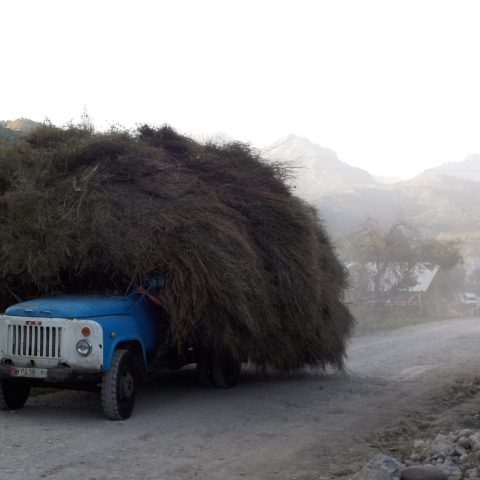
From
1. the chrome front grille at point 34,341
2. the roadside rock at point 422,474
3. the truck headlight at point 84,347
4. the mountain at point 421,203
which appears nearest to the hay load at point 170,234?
the chrome front grille at point 34,341

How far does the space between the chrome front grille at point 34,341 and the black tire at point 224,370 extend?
3404 mm

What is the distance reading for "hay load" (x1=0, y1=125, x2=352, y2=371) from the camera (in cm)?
998

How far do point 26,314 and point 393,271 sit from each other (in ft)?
113

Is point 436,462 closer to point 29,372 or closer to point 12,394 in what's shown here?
point 29,372

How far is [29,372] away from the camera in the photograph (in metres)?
9.17

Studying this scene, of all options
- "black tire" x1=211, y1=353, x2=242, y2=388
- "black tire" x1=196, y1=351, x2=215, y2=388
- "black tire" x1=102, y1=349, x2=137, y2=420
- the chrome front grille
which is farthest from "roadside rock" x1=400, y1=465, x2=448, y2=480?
"black tire" x1=196, y1=351, x2=215, y2=388

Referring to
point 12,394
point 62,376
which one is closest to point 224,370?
point 12,394

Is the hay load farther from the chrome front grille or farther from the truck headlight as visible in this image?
the truck headlight

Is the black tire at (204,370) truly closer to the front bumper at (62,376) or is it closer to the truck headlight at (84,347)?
the front bumper at (62,376)

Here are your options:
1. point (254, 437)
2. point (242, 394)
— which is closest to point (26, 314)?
point (254, 437)

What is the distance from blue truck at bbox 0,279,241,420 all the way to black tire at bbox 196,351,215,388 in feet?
6.61

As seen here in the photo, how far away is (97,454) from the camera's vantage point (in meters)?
7.71

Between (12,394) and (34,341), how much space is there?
3.58 feet

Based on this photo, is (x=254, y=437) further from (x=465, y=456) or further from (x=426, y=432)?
(x=465, y=456)
